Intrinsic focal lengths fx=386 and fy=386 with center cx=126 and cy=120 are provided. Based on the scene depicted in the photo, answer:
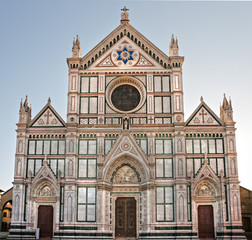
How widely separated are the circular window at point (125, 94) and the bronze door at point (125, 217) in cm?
827

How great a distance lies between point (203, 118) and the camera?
3488 centimetres

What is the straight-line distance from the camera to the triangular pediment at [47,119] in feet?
115

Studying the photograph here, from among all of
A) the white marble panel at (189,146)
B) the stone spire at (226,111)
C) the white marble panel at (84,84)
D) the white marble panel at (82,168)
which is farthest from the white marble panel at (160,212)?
the white marble panel at (84,84)

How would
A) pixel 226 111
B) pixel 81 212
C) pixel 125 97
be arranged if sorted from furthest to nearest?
pixel 125 97 < pixel 226 111 < pixel 81 212

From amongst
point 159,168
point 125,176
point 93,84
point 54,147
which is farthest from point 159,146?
point 54,147

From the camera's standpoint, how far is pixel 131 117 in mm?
35062

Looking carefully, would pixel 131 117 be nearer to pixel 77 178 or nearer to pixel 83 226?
pixel 77 178

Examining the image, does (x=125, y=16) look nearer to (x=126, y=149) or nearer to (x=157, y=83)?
(x=157, y=83)

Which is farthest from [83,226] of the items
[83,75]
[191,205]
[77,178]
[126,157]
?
[83,75]

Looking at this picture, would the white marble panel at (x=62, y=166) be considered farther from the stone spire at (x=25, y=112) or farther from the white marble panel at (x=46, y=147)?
the stone spire at (x=25, y=112)

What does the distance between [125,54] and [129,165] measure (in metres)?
10.6

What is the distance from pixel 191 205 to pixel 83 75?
50.4 ft

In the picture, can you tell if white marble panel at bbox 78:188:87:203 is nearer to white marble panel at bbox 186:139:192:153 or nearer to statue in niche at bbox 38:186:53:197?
statue in niche at bbox 38:186:53:197

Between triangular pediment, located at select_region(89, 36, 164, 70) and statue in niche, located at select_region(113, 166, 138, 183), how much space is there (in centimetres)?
964
